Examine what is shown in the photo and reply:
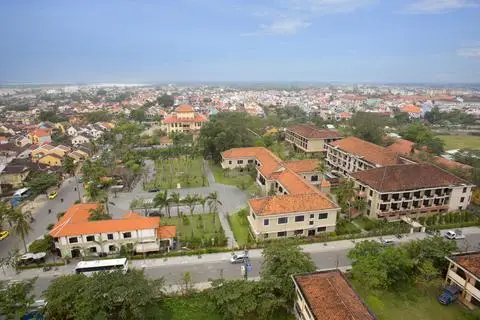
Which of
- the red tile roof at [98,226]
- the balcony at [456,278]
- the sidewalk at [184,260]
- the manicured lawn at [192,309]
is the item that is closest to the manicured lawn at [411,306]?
the balcony at [456,278]

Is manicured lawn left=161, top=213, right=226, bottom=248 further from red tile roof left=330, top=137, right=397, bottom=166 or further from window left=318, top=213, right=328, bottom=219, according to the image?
red tile roof left=330, top=137, right=397, bottom=166

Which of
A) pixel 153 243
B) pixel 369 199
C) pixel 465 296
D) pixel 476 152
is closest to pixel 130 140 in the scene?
pixel 153 243

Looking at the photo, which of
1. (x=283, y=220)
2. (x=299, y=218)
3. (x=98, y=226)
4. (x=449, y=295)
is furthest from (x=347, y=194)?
(x=98, y=226)

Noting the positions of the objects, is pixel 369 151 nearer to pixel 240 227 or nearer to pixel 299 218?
pixel 299 218

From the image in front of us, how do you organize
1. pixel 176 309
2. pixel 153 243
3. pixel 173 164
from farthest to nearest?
pixel 173 164 < pixel 153 243 < pixel 176 309

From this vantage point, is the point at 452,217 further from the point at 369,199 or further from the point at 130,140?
the point at 130,140

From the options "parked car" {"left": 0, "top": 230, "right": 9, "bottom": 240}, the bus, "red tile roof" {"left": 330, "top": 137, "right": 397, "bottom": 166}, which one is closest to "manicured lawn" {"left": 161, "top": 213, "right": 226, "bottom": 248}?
the bus
